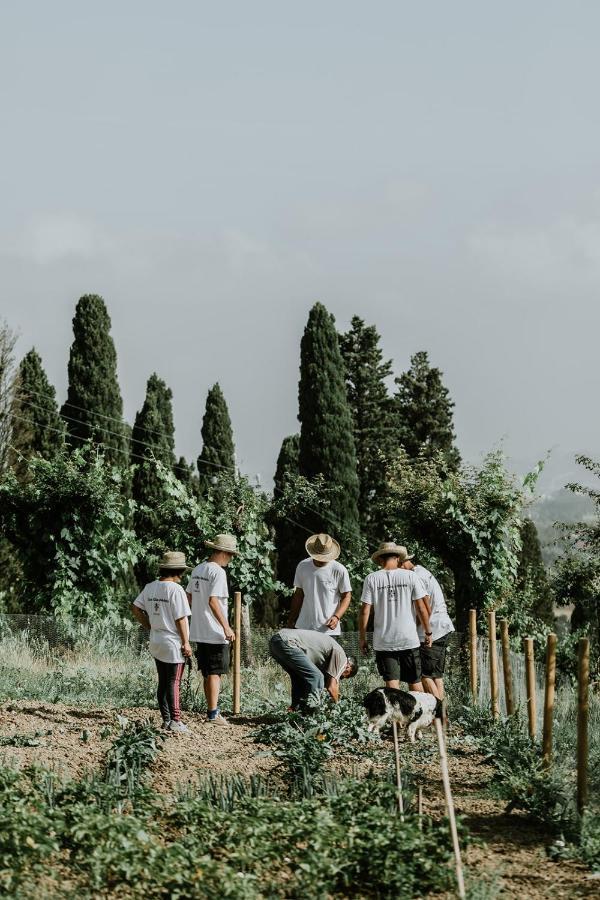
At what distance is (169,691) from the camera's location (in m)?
8.53

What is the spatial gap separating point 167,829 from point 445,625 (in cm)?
446

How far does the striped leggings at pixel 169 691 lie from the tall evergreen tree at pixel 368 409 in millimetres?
22615

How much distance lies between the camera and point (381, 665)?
8.68 m

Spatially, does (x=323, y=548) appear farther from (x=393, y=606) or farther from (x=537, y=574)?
(x=537, y=574)

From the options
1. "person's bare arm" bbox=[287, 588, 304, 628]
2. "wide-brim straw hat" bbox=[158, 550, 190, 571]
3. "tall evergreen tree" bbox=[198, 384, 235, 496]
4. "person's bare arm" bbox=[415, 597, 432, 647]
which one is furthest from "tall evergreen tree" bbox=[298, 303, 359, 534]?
"wide-brim straw hat" bbox=[158, 550, 190, 571]

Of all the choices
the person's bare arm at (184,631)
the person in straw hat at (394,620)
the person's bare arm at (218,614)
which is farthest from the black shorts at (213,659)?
the person in straw hat at (394,620)

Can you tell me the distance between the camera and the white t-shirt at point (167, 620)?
8594mm

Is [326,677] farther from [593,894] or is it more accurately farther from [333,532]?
[333,532]

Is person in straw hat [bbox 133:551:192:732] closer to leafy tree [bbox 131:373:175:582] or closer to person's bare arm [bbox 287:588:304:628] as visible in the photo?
person's bare arm [bbox 287:588:304:628]

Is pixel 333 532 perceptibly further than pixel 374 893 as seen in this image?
Yes

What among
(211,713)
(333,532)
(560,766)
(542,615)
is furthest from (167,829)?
(542,615)

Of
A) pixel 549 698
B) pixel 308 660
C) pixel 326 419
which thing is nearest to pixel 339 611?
pixel 308 660

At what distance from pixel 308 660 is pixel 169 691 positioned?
118 cm

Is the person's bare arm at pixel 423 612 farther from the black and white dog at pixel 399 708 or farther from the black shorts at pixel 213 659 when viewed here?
the black shorts at pixel 213 659
